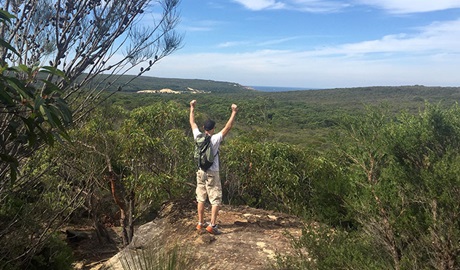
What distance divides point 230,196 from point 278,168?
151cm

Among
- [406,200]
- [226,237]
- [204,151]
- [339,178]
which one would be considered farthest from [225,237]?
[339,178]

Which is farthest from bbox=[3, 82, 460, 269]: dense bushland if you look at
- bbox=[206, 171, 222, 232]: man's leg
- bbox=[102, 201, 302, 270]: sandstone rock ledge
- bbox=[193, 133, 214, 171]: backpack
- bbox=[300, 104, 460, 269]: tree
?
bbox=[193, 133, 214, 171]: backpack

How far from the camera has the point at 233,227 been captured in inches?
235

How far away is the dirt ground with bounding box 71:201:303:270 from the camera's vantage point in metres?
4.86

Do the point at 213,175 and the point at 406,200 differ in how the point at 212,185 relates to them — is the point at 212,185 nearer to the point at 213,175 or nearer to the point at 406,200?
the point at 213,175

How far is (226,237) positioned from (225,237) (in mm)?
15

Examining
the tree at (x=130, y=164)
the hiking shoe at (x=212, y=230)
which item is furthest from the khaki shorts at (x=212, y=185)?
the tree at (x=130, y=164)

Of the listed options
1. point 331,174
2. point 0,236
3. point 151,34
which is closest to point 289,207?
point 331,174

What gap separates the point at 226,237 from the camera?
18.1 ft

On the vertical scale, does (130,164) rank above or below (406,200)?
below

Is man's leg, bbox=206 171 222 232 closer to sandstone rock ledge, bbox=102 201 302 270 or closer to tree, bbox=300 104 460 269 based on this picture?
sandstone rock ledge, bbox=102 201 302 270

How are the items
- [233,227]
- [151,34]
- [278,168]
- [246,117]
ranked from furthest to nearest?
[246,117]
[278,168]
[233,227]
[151,34]

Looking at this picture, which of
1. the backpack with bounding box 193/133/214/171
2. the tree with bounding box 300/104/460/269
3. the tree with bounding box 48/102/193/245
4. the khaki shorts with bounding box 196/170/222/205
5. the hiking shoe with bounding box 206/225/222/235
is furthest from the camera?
the tree with bounding box 48/102/193/245

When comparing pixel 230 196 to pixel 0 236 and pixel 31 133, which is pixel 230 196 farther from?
pixel 31 133
